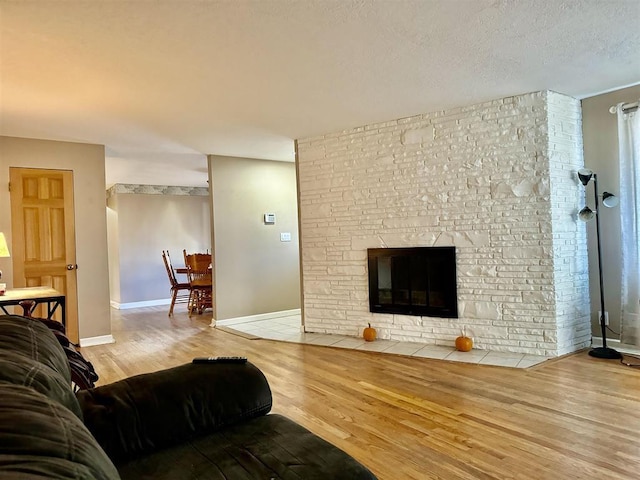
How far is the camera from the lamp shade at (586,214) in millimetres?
3650

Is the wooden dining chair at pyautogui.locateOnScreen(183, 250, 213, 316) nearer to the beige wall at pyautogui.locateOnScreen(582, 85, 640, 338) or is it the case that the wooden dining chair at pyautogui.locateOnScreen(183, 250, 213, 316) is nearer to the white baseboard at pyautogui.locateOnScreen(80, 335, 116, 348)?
the white baseboard at pyautogui.locateOnScreen(80, 335, 116, 348)

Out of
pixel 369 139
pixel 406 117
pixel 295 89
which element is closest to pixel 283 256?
pixel 369 139

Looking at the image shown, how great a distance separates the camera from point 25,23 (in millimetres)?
2230

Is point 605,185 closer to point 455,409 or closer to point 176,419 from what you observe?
point 455,409

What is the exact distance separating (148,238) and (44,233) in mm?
3702

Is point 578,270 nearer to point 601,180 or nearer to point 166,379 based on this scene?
point 601,180

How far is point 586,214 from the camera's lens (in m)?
3.66

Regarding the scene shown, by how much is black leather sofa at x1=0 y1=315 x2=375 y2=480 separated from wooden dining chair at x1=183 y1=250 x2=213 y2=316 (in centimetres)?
529

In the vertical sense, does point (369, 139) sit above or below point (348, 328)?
above

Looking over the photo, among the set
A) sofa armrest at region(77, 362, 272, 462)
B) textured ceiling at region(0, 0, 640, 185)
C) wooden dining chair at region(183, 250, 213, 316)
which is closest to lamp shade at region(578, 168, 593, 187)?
textured ceiling at region(0, 0, 640, 185)

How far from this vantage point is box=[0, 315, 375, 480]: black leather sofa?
3.38 ft

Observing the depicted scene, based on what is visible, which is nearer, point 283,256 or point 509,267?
point 509,267

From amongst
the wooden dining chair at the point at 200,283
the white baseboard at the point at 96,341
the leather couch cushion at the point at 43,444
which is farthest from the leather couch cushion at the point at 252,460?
the wooden dining chair at the point at 200,283

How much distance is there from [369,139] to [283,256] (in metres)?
2.41
